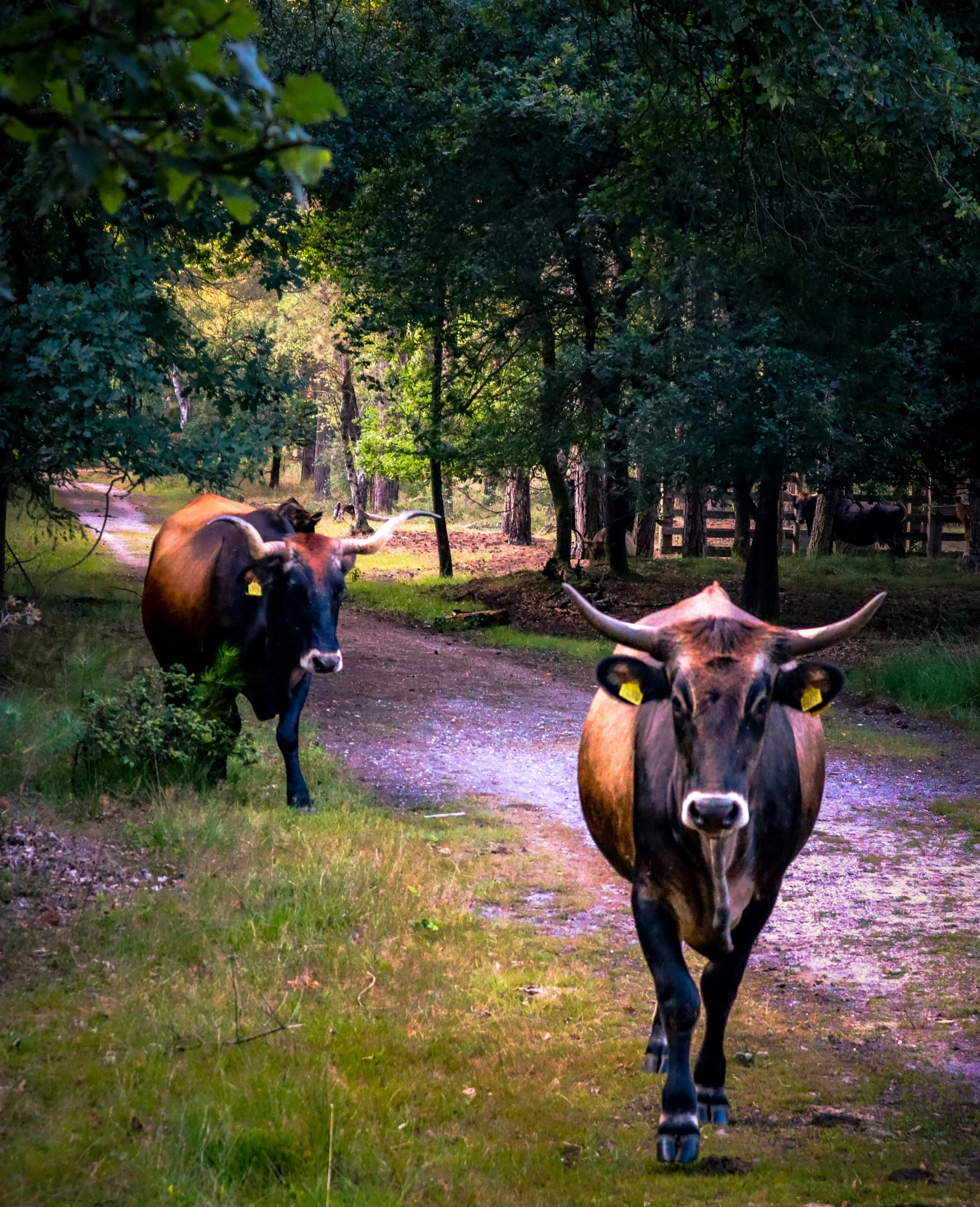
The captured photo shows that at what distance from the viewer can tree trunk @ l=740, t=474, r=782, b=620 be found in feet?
67.6

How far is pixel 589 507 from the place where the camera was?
29656 mm

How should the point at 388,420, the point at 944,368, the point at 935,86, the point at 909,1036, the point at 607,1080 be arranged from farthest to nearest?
Answer: the point at 388,420, the point at 944,368, the point at 935,86, the point at 909,1036, the point at 607,1080

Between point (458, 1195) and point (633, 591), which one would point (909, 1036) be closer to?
point (458, 1195)

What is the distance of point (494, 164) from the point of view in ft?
68.3

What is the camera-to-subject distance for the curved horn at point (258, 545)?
980cm

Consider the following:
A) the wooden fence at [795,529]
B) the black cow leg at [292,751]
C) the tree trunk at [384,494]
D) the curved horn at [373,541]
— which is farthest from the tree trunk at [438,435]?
the tree trunk at [384,494]

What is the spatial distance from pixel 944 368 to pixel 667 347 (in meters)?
3.89

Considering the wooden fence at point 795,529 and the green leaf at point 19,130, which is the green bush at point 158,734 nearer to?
the green leaf at point 19,130

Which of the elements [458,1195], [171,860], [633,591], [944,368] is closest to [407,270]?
[633,591]

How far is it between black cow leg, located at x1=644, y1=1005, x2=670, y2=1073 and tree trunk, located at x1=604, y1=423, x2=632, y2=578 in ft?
56.4

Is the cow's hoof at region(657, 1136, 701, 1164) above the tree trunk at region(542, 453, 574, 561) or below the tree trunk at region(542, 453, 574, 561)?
below

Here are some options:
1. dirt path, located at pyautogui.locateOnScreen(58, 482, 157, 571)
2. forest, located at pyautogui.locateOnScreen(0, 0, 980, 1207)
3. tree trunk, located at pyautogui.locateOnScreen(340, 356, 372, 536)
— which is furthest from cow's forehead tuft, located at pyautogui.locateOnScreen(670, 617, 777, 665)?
tree trunk, located at pyautogui.locateOnScreen(340, 356, 372, 536)

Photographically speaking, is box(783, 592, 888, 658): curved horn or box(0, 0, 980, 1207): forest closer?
box(0, 0, 980, 1207): forest

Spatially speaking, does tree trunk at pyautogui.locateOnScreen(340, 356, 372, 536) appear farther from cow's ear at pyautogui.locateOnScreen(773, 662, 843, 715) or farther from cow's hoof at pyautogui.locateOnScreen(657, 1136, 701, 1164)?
cow's hoof at pyautogui.locateOnScreen(657, 1136, 701, 1164)
